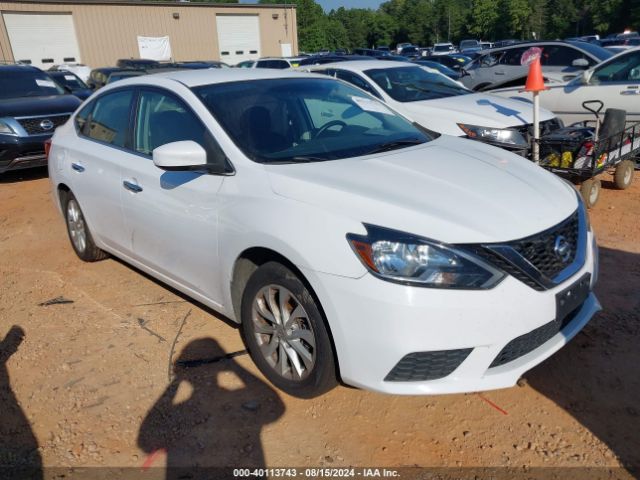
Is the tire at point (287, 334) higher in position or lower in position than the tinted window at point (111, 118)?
lower

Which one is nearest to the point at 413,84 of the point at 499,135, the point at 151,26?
the point at 499,135

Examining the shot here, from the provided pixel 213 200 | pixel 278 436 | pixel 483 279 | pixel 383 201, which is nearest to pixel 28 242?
pixel 213 200

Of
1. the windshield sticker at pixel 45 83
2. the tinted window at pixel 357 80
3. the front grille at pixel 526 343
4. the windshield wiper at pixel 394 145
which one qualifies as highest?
the windshield wiper at pixel 394 145

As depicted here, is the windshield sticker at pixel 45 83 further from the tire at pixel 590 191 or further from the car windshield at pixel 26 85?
the tire at pixel 590 191

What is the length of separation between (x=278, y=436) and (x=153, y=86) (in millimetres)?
2475

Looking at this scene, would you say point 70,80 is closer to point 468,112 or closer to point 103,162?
point 468,112

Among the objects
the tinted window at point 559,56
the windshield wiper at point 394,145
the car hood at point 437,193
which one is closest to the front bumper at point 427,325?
the car hood at point 437,193

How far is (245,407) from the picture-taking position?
2.97 meters

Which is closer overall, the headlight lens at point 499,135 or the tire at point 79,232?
the tire at point 79,232

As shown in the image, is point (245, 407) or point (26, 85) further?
point (26, 85)

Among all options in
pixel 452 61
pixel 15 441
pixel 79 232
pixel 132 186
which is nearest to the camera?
pixel 15 441

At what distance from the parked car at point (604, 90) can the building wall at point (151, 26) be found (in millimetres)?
33834

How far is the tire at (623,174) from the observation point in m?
6.49

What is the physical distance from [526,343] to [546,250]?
0.44 m
